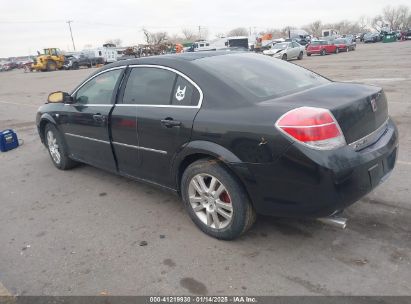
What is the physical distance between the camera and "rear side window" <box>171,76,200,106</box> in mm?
3389

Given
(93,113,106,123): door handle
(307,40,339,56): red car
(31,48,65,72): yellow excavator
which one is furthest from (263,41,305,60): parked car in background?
(31,48,65,72): yellow excavator

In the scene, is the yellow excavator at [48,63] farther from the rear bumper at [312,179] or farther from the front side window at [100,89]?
the rear bumper at [312,179]

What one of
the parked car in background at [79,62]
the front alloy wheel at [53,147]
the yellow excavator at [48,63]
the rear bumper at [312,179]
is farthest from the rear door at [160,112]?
the yellow excavator at [48,63]

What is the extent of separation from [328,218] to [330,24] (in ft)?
547

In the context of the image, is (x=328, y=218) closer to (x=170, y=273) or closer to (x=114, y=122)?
(x=170, y=273)

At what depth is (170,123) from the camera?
348cm

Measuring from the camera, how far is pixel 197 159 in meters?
3.40

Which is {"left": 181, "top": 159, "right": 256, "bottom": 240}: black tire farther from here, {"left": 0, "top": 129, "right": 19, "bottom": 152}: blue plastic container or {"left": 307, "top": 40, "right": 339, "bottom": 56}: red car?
{"left": 307, "top": 40, "right": 339, "bottom": 56}: red car

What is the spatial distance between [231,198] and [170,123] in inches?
35.6

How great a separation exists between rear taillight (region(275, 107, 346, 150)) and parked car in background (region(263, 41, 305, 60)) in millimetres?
26920

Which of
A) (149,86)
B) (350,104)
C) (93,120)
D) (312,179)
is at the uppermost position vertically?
(149,86)

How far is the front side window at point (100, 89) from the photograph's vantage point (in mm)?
4332

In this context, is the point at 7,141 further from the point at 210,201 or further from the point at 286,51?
the point at 286,51

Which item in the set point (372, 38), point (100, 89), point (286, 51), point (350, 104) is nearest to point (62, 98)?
point (100, 89)
